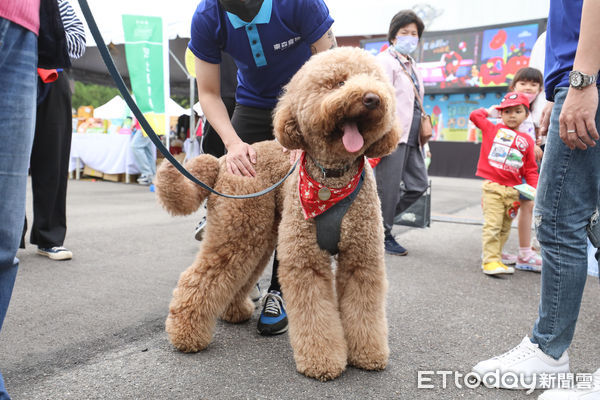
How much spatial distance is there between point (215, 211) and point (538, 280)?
2.59 metres

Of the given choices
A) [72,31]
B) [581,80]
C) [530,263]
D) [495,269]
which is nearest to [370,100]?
[581,80]

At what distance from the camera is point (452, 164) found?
14.4m

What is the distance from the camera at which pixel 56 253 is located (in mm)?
3453

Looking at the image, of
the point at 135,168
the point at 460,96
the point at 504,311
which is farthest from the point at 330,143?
the point at 460,96

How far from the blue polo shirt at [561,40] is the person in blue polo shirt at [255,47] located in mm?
919

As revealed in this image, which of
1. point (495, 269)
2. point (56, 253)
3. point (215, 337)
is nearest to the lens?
point (215, 337)

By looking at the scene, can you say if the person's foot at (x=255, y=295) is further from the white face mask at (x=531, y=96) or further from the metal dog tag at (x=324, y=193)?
the white face mask at (x=531, y=96)

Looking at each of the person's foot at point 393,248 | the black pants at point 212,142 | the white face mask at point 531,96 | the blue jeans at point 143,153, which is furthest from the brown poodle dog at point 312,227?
the blue jeans at point 143,153

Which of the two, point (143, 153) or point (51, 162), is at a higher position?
point (51, 162)

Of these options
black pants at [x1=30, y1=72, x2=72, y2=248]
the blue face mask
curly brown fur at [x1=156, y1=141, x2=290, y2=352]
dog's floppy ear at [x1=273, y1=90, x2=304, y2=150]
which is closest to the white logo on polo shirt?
dog's floppy ear at [x1=273, y1=90, x2=304, y2=150]

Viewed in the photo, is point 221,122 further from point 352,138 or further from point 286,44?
point 352,138

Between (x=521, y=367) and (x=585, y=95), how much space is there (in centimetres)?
105

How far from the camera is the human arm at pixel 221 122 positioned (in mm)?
1977

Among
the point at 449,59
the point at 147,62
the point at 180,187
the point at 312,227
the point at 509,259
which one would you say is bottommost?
the point at 509,259
